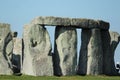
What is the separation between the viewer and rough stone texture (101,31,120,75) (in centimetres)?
4166

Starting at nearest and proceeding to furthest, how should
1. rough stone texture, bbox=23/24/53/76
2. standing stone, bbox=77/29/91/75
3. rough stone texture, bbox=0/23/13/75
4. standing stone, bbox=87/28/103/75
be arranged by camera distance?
rough stone texture, bbox=0/23/13/75 < rough stone texture, bbox=23/24/53/76 < standing stone, bbox=87/28/103/75 < standing stone, bbox=77/29/91/75

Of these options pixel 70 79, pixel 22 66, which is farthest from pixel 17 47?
pixel 70 79

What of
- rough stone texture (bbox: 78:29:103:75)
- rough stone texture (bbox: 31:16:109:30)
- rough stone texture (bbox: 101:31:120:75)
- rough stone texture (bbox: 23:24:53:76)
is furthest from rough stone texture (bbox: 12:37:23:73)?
rough stone texture (bbox: 101:31:120:75)

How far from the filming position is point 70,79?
117ft

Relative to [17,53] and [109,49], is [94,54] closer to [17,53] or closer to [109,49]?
[109,49]

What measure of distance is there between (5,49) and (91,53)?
20.1ft

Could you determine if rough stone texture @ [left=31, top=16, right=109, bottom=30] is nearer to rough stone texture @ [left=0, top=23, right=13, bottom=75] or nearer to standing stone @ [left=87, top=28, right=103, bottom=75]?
standing stone @ [left=87, top=28, right=103, bottom=75]

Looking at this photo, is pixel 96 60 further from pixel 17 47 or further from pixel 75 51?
pixel 17 47

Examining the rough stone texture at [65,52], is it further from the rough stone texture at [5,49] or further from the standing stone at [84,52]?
the rough stone texture at [5,49]

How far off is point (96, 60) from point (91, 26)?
8.07ft

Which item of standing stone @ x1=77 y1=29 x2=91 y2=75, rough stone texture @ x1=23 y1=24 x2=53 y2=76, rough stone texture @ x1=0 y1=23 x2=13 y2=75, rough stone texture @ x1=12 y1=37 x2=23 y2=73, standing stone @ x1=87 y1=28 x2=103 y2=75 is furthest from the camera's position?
rough stone texture @ x1=12 y1=37 x2=23 y2=73

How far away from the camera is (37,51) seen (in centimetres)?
3756

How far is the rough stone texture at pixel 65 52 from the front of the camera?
38.2 metres

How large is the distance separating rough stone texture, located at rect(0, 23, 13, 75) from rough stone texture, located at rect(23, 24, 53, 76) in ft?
3.95
